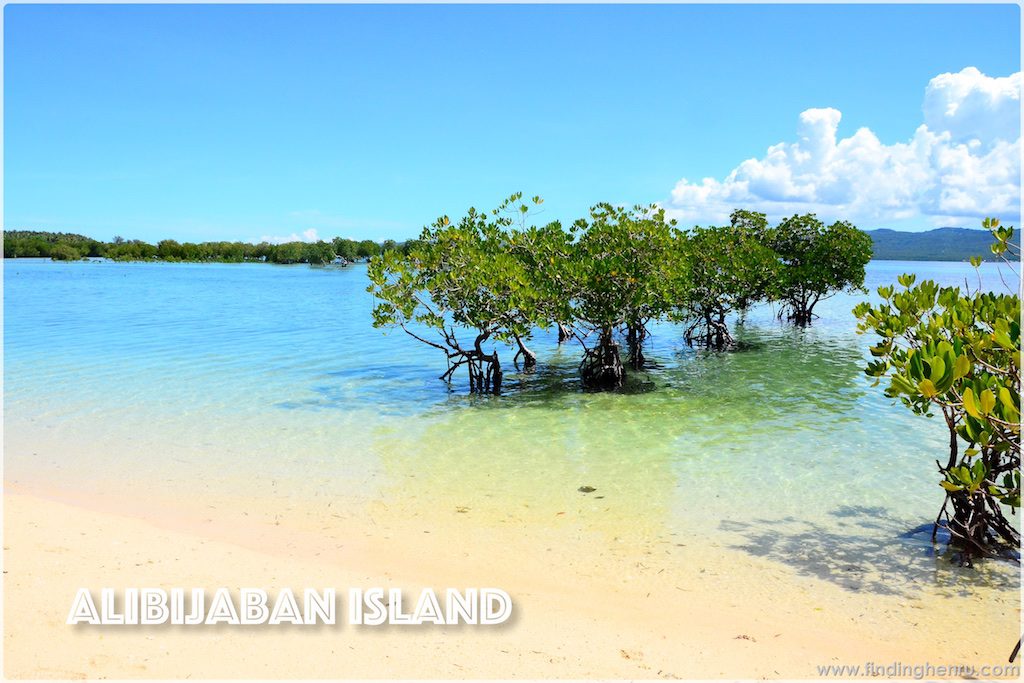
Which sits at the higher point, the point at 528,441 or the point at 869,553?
the point at 528,441

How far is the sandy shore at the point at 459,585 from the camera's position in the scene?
17.3 feet

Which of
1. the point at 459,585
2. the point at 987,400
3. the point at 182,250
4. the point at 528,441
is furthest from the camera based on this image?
the point at 182,250

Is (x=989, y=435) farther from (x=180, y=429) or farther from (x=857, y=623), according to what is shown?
(x=180, y=429)

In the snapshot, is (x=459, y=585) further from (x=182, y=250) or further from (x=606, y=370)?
(x=182, y=250)

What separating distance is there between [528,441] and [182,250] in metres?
192

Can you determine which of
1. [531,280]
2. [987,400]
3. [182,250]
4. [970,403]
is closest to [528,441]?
[531,280]

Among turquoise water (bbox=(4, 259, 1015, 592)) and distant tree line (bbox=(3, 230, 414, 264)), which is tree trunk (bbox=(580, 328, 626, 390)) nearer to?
turquoise water (bbox=(4, 259, 1015, 592))

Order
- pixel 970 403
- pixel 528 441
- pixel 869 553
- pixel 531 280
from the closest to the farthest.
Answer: pixel 970 403, pixel 869 553, pixel 528 441, pixel 531 280

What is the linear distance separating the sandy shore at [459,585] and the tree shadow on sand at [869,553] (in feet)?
0.88

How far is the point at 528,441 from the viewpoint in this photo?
1292cm

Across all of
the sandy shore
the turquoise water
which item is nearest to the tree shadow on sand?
the turquoise water

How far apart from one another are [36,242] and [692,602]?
197 metres

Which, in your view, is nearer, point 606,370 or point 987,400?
point 987,400

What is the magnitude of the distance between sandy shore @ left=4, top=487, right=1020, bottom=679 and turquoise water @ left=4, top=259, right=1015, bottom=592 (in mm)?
815
